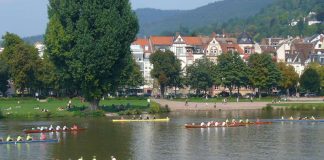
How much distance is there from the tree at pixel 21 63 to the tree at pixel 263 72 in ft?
130

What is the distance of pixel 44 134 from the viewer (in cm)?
7431

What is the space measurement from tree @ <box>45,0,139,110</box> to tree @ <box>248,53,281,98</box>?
A: 45418 mm

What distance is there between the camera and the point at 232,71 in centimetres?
13562

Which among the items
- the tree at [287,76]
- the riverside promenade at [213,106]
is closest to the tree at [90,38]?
the riverside promenade at [213,106]

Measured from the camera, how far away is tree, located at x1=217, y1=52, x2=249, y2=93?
135 m

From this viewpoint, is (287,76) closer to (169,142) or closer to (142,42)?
(142,42)

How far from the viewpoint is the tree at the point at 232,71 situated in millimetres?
135375

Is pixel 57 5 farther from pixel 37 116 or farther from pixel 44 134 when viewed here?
pixel 44 134

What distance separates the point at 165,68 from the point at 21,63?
28144mm

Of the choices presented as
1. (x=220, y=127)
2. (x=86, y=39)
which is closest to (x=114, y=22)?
(x=86, y=39)

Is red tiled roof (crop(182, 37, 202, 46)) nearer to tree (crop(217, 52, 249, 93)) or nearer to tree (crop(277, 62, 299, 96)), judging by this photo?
tree (crop(217, 52, 249, 93))

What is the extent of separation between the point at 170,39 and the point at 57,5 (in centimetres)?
8068

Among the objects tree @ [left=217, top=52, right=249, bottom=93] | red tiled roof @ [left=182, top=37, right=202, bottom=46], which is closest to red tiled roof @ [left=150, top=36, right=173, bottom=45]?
red tiled roof @ [left=182, top=37, right=202, bottom=46]

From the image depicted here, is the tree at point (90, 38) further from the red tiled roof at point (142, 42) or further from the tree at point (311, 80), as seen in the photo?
the red tiled roof at point (142, 42)
